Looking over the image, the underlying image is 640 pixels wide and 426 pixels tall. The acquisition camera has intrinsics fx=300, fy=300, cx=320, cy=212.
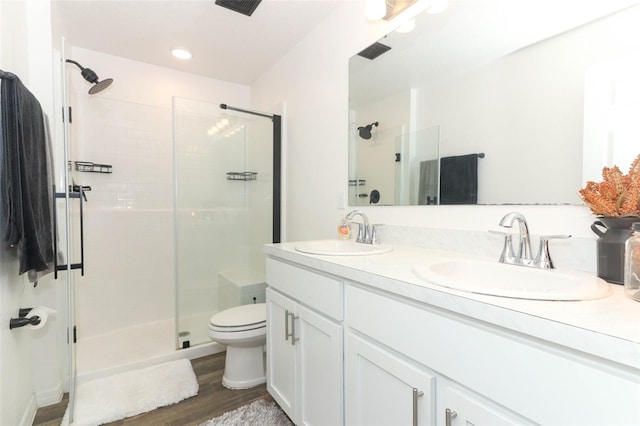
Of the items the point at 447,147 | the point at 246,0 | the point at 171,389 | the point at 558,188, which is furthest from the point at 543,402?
the point at 246,0

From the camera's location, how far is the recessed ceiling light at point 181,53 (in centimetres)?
242

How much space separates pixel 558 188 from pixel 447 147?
1.53 feet

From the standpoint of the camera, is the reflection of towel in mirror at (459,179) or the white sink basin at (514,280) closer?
the white sink basin at (514,280)

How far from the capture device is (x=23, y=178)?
119 cm

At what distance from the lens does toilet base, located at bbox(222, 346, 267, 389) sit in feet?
6.06

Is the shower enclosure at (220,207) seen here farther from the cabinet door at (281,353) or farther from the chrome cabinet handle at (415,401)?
the chrome cabinet handle at (415,401)

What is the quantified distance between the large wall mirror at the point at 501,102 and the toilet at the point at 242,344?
3.45 feet

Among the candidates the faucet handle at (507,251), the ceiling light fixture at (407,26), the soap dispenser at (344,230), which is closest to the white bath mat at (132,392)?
the soap dispenser at (344,230)

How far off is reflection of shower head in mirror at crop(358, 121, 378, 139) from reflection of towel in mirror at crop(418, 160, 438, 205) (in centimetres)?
40

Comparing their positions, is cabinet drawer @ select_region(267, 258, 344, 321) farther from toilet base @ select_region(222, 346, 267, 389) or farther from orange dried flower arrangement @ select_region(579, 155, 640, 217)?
orange dried flower arrangement @ select_region(579, 155, 640, 217)

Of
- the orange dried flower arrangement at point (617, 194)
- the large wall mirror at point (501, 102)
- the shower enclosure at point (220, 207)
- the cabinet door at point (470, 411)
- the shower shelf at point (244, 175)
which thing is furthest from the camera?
the shower shelf at point (244, 175)

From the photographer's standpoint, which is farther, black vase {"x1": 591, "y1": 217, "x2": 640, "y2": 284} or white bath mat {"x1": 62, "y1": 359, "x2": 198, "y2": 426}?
white bath mat {"x1": 62, "y1": 359, "x2": 198, "y2": 426}

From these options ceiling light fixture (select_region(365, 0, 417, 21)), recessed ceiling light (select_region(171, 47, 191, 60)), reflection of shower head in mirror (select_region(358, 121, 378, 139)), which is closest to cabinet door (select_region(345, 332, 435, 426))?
reflection of shower head in mirror (select_region(358, 121, 378, 139))

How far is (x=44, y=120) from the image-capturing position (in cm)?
145
